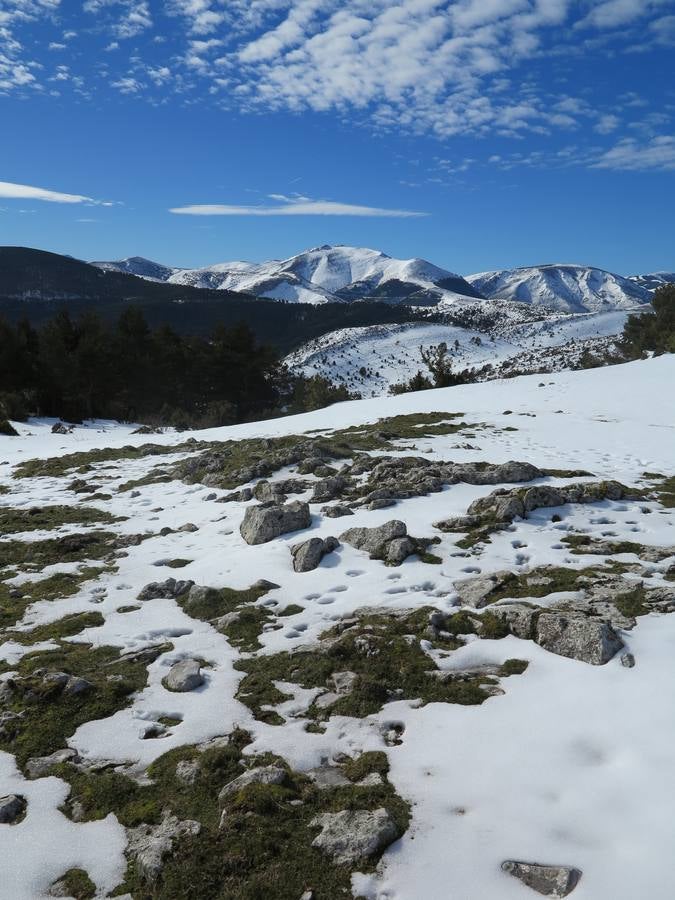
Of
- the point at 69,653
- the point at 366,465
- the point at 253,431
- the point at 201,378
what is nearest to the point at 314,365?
the point at 201,378

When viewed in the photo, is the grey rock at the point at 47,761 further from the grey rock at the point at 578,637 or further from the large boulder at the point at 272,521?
the large boulder at the point at 272,521

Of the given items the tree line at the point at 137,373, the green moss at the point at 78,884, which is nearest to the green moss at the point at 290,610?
the green moss at the point at 78,884

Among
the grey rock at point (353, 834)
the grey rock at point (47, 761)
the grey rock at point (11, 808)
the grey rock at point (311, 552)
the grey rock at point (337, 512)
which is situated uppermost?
the grey rock at point (337, 512)

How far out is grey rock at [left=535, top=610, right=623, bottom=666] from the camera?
5758mm

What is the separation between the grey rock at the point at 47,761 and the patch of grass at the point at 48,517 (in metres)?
7.90

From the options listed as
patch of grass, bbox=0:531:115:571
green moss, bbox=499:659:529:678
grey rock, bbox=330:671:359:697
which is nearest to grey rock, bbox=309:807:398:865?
grey rock, bbox=330:671:359:697

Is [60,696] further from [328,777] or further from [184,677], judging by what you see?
[328,777]

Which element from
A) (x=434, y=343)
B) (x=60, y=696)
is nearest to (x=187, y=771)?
(x=60, y=696)

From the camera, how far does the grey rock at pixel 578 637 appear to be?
5.76 m

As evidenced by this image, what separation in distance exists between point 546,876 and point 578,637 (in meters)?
2.81

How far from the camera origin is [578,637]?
595 centimetres

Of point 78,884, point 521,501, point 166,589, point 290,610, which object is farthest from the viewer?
point 521,501

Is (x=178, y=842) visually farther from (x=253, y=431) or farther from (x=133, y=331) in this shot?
(x=133, y=331)

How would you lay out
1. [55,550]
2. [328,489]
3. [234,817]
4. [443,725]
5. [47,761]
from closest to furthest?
[234,817]
[47,761]
[443,725]
[55,550]
[328,489]
